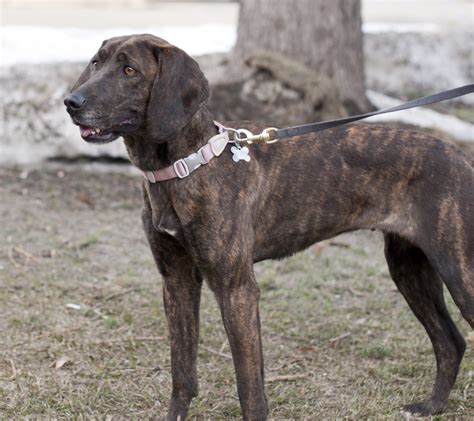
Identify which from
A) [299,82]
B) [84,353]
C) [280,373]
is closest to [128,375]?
[84,353]

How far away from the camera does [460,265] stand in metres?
4.41

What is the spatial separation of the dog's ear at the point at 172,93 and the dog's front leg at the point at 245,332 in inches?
28.7

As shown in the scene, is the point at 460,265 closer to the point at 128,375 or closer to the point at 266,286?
the point at 128,375

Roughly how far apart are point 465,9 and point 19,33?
14729 mm

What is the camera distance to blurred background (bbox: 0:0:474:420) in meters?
5.06

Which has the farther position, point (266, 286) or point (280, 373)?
point (266, 286)

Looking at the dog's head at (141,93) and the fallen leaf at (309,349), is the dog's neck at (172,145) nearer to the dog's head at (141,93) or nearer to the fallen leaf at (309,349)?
the dog's head at (141,93)

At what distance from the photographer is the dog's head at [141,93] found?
388 cm

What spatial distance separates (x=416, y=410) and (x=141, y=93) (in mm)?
2267

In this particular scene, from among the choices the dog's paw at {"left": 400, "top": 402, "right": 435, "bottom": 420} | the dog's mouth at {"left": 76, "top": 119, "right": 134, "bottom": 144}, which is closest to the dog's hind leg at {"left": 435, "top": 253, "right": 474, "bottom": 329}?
the dog's paw at {"left": 400, "top": 402, "right": 435, "bottom": 420}

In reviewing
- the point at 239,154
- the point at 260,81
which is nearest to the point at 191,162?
the point at 239,154

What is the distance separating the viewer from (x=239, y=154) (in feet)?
13.9

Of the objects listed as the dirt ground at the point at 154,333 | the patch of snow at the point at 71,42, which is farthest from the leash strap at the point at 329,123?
the patch of snow at the point at 71,42

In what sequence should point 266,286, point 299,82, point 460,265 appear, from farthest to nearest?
point 299,82 → point 266,286 → point 460,265
